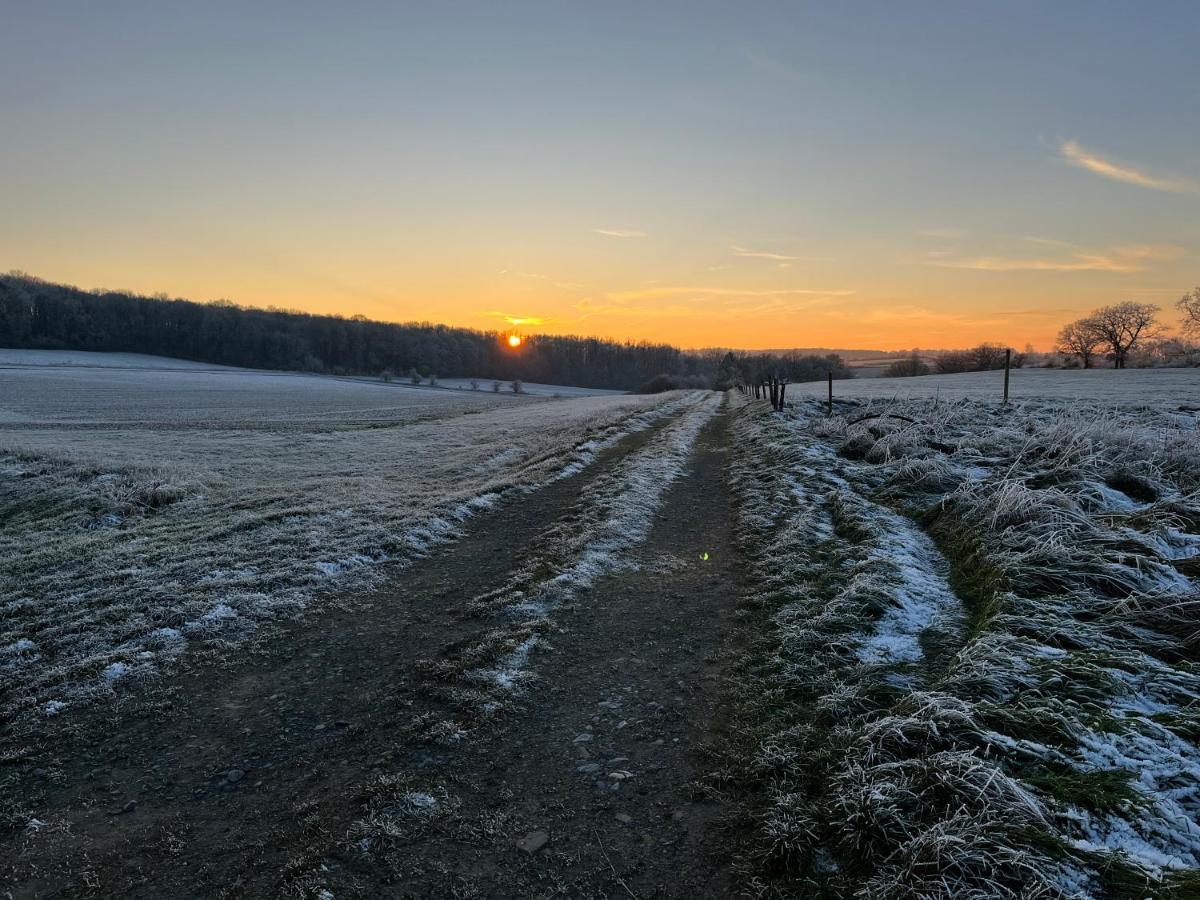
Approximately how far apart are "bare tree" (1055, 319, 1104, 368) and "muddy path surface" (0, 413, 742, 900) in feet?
286

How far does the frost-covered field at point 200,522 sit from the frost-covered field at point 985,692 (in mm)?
6292

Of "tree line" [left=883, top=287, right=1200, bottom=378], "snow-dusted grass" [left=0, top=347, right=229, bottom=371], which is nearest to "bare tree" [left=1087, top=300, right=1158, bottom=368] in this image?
"tree line" [left=883, top=287, right=1200, bottom=378]

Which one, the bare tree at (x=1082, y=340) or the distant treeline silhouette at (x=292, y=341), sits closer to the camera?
the bare tree at (x=1082, y=340)

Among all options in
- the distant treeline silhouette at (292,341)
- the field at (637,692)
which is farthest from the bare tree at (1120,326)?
the field at (637,692)

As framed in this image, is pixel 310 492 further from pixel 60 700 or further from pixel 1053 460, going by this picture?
pixel 1053 460

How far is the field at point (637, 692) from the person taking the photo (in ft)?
11.3

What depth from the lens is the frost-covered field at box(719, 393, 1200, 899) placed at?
119 inches

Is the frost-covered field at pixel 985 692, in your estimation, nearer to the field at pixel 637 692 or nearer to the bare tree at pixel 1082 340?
the field at pixel 637 692

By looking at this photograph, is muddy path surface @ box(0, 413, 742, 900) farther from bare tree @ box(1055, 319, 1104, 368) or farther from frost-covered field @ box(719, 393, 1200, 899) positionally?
bare tree @ box(1055, 319, 1104, 368)

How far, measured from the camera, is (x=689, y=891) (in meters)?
3.35

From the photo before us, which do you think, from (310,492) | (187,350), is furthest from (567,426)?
(187,350)

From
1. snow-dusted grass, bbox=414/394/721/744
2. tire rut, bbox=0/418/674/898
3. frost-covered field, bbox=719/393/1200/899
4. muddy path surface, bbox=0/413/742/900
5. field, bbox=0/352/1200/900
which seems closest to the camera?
frost-covered field, bbox=719/393/1200/899

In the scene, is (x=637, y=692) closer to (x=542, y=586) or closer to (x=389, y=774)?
(x=389, y=774)

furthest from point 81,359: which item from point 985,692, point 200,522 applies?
point 985,692
